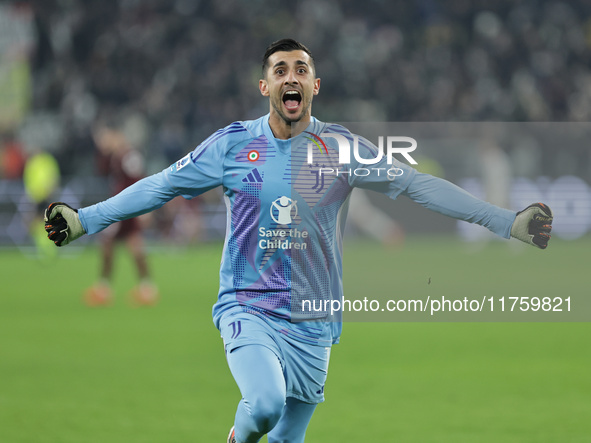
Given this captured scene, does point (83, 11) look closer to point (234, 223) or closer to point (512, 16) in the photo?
point (512, 16)

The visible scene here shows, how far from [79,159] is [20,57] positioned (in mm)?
3516

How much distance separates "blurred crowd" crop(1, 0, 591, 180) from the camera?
2362 cm

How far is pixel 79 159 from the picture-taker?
74.6ft

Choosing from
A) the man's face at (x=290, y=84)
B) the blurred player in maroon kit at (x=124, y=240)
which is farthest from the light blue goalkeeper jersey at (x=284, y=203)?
the blurred player in maroon kit at (x=124, y=240)

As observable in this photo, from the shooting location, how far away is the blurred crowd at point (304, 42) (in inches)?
930

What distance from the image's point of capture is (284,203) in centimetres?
446

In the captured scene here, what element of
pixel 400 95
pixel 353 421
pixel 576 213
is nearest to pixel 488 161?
pixel 576 213

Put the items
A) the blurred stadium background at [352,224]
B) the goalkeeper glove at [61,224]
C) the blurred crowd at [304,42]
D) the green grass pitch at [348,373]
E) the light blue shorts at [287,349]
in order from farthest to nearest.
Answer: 1. the blurred crowd at [304,42]
2. the blurred stadium background at [352,224]
3. the green grass pitch at [348,373]
4. the goalkeeper glove at [61,224]
5. the light blue shorts at [287,349]

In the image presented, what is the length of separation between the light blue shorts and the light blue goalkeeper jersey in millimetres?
48

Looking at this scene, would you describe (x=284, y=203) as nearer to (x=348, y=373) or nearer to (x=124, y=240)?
(x=348, y=373)

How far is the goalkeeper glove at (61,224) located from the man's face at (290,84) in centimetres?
112

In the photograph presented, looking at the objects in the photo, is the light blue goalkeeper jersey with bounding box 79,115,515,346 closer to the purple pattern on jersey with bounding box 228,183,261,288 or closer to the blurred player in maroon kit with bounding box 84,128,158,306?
the purple pattern on jersey with bounding box 228,183,261,288

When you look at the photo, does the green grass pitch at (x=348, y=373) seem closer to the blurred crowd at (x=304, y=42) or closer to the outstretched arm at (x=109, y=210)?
the outstretched arm at (x=109, y=210)

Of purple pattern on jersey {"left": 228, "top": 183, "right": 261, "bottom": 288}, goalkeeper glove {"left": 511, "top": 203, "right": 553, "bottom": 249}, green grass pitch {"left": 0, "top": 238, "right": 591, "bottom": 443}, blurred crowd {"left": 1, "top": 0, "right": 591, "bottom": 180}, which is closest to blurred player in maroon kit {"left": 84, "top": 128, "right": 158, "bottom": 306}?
green grass pitch {"left": 0, "top": 238, "right": 591, "bottom": 443}
